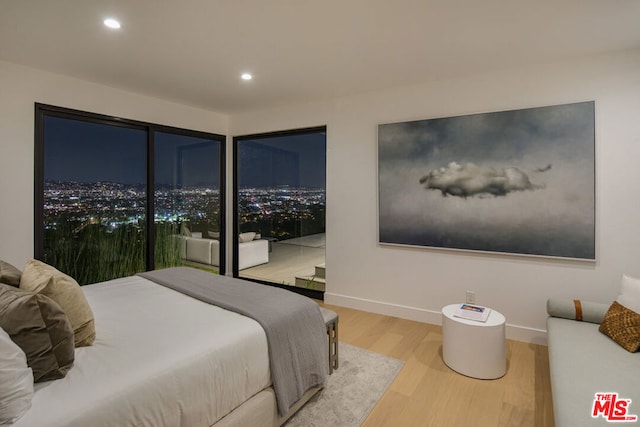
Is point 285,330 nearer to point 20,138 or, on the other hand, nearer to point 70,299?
point 70,299

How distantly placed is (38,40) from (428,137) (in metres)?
3.46

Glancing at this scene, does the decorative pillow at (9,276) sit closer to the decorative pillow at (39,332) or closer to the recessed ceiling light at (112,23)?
the decorative pillow at (39,332)

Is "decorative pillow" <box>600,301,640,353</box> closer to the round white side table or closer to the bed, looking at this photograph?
the round white side table

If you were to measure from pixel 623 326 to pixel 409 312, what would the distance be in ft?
5.97

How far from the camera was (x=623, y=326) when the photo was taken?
2.06m

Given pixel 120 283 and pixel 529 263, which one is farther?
pixel 529 263

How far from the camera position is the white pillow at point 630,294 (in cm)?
212

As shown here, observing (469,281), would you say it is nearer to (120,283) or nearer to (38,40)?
(120,283)

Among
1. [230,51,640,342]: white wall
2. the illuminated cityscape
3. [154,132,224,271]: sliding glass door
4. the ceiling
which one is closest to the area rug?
[230,51,640,342]: white wall

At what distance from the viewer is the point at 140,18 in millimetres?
2189

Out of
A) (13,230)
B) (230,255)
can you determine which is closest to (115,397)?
(13,230)

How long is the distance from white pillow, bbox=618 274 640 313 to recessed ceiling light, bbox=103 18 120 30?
394cm

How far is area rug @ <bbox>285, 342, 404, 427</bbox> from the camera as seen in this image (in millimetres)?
1994

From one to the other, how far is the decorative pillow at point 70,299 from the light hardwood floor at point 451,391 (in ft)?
5.36
